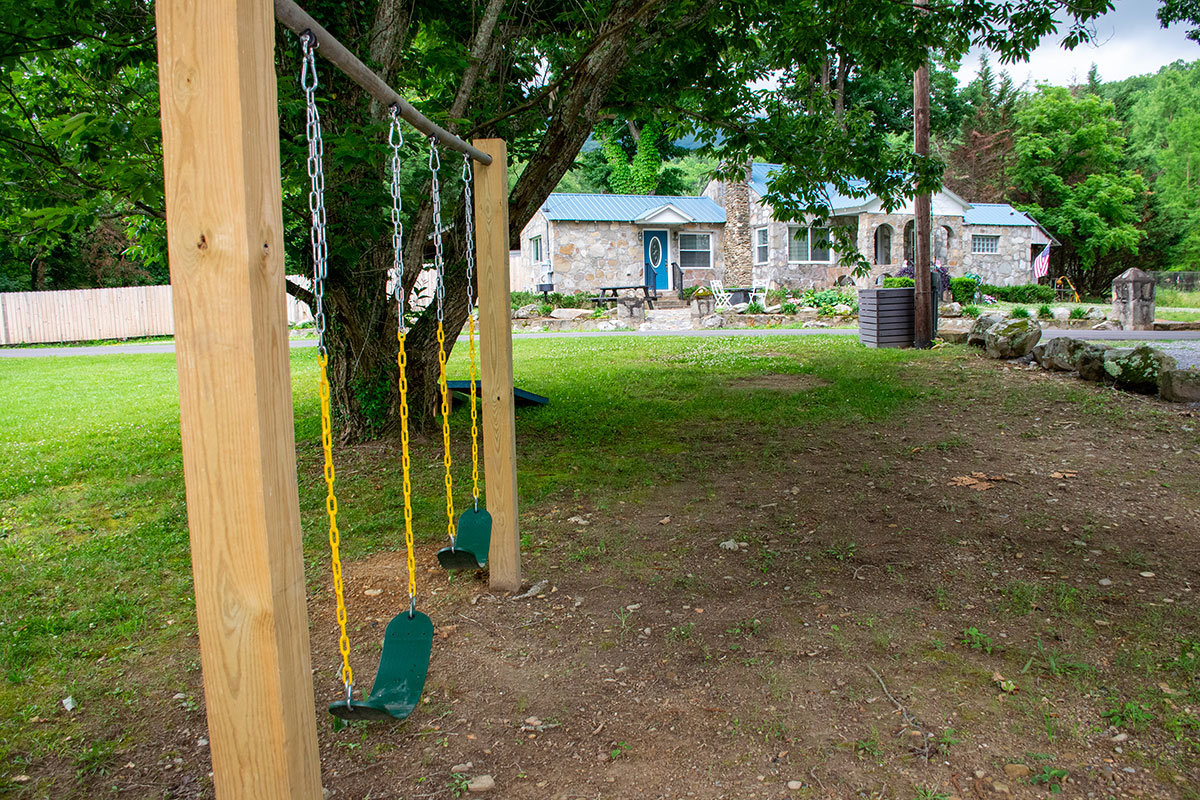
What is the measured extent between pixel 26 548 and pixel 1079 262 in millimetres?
38675

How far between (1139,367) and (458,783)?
8949 millimetres

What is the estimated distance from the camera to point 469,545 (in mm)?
3494

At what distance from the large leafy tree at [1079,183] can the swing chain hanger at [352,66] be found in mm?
35515

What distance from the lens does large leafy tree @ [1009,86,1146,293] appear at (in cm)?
3266

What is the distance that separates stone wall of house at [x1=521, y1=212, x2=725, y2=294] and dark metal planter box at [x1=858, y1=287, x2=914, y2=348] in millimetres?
14329

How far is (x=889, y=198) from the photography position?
790 centimetres

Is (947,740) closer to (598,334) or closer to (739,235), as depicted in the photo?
(598,334)

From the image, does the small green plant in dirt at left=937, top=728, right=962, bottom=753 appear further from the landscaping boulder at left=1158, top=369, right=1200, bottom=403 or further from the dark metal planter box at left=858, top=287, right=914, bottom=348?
the dark metal planter box at left=858, top=287, right=914, bottom=348

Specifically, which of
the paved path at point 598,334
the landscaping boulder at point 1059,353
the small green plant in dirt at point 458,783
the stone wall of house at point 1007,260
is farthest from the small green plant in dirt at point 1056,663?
the stone wall of house at point 1007,260

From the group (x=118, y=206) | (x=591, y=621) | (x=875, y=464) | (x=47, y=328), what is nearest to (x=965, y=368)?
(x=875, y=464)

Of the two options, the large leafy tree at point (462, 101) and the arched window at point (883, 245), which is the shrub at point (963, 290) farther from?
the large leafy tree at point (462, 101)

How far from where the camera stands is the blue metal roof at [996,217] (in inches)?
1143

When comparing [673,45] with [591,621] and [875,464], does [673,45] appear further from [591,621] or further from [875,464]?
[591,621]

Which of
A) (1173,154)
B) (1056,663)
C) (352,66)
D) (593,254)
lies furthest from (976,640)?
(1173,154)
